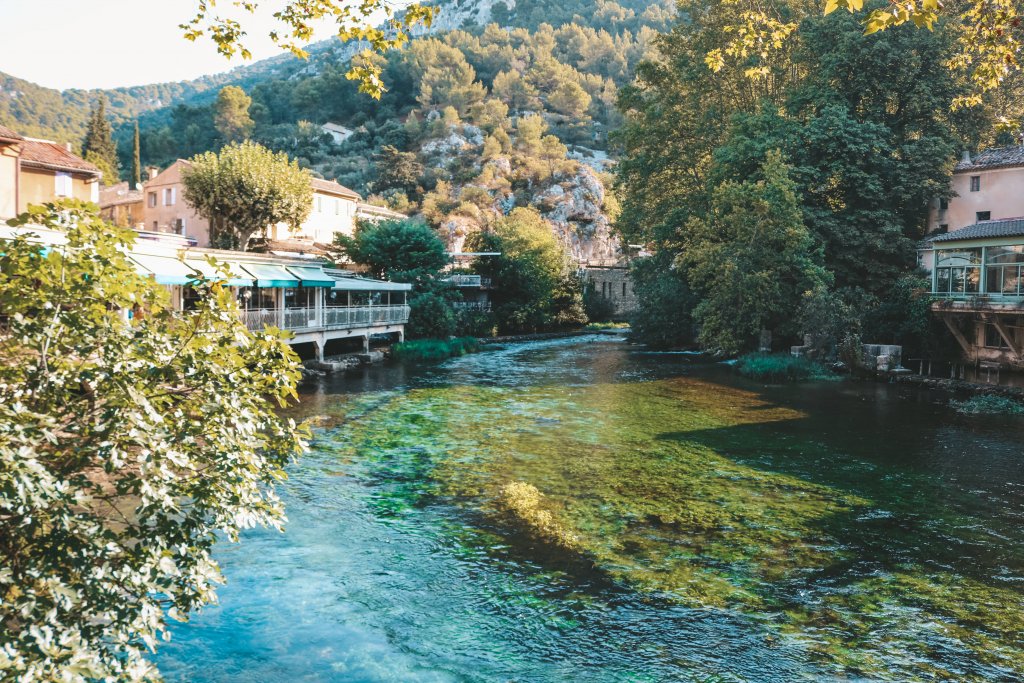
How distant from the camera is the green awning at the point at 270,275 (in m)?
26.9

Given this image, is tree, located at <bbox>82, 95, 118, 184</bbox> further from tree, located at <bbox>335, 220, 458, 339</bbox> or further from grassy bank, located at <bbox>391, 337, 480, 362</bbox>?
grassy bank, located at <bbox>391, 337, 480, 362</bbox>

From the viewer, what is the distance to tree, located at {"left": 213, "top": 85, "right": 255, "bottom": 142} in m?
106

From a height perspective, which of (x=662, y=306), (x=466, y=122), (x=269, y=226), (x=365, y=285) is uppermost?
(x=466, y=122)

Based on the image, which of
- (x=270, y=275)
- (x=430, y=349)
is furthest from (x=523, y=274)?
(x=270, y=275)

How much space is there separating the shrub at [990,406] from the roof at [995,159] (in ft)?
57.9

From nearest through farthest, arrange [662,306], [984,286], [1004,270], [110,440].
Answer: [110,440], [1004,270], [984,286], [662,306]

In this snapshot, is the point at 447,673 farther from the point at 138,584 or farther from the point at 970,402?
the point at 970,402

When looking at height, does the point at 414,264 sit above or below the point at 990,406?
above

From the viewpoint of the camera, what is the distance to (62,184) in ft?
98.8

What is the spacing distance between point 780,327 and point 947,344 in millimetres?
6974

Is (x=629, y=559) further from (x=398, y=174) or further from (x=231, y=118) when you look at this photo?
(x=231, y=118)

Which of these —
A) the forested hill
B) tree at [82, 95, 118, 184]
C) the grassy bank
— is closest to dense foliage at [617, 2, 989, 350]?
the grassy bank

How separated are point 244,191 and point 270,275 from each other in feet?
44.8

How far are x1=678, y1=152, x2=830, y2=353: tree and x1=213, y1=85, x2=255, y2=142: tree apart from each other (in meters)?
89.4
